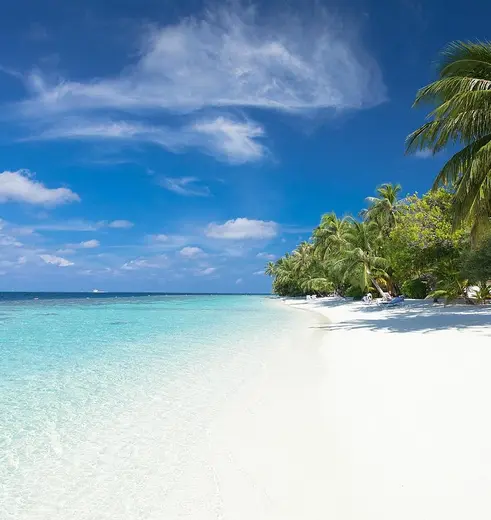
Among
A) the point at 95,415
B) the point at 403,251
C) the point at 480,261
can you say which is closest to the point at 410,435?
the point at 95,415

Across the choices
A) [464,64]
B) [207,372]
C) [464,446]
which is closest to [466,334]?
[207,372]

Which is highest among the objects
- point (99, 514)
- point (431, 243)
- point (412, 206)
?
point (412, 206)

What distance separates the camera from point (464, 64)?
1202 cm

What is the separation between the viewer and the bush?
27.6m

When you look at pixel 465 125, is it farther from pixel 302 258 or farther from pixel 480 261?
pixel 302 258

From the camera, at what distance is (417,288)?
90.6ft

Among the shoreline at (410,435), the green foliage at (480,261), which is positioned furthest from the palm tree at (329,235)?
the shoreline at (410,435)

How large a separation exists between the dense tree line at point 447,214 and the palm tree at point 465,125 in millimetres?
26

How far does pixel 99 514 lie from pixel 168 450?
115cm

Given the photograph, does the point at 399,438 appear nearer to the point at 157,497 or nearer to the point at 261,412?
the point at 261,412

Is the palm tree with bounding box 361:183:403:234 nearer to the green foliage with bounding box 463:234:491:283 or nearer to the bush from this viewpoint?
the bush

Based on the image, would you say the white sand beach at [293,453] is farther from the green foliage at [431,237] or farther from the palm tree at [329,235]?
the palm tree at [329,235]

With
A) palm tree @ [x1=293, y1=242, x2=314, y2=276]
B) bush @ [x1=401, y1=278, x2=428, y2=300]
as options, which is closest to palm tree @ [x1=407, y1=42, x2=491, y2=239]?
bush @ [x1=401, y1=278, x2=428, y2=300]

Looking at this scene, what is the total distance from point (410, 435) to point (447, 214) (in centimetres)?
1592
